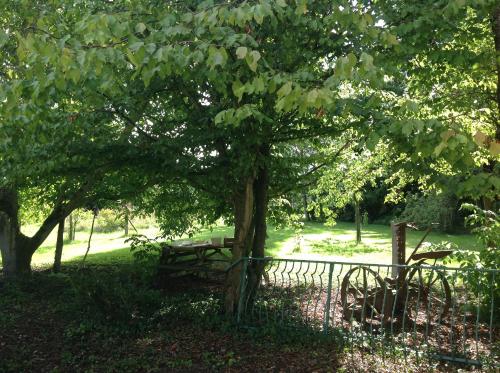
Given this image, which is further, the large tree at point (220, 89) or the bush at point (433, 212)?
the bush at point (433, 212)

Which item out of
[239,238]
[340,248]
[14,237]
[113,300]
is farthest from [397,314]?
[340,248]

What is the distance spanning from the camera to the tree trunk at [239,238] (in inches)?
259

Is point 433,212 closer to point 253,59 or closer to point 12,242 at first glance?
point 12,242

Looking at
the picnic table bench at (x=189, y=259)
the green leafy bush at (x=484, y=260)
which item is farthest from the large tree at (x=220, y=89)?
the picnic table bench at (x=189, y=259)

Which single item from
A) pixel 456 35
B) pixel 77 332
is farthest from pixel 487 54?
pixel 77 332

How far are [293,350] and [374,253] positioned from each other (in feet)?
36.4

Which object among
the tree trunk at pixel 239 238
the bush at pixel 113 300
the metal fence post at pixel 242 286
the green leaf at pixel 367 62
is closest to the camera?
the green leaf at pixel 367 62

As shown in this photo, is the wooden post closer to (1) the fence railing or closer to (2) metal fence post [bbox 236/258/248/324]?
(1) the fence railing

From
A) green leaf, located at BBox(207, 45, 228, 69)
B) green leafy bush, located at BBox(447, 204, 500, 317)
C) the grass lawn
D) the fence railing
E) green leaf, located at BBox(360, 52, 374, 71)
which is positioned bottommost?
the grass lawn

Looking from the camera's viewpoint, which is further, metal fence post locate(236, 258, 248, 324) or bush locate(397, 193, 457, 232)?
bush locate(397, 193, 457, 232)

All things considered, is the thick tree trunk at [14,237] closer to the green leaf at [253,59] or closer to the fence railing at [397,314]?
the fence railing at [397,314]

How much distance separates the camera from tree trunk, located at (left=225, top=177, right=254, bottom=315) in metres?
6.58

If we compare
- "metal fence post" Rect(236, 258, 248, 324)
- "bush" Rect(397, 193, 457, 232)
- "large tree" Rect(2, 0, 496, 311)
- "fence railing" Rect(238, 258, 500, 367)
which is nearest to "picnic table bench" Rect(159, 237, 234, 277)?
"large tree" Rect(2, 0, 496, 311)

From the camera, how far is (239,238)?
6715mm
